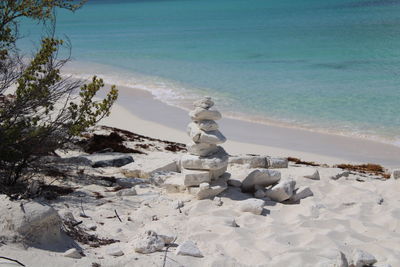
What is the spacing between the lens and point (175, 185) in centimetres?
939

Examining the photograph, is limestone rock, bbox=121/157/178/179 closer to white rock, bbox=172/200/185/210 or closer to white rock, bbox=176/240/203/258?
white rock, bbox=172/200/185/210

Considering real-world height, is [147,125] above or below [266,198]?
below

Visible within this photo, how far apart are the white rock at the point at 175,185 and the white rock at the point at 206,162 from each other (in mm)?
256

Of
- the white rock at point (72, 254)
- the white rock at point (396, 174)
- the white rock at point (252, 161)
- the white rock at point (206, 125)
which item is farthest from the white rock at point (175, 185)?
the white rock at point (396, 174)

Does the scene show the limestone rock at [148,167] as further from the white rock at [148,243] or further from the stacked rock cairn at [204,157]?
the white rock at [148,243]

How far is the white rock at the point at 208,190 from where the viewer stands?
8969mm

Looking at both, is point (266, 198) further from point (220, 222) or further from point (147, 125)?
point (147, 125)

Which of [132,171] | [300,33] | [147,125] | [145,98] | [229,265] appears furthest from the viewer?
[300,33]

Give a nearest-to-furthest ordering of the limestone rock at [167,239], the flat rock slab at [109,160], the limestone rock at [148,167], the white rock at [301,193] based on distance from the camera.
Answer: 1. the limestone rock at [167,239]
2. the white rock at [301,193]
3. the limestone rock at [148,167]
4. the flat rock slab at [109,160]

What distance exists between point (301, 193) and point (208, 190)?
1.54 m

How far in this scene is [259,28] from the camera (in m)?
50.2

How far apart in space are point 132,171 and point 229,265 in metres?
4.55

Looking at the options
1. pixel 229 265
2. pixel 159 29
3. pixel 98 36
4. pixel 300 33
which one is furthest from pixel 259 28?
pixel 229 265

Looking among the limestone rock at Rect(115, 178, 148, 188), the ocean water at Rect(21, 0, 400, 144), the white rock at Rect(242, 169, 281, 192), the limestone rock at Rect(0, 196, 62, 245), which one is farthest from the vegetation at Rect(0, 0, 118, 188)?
the ocean water at Rect(21, 0, 400, 144)
